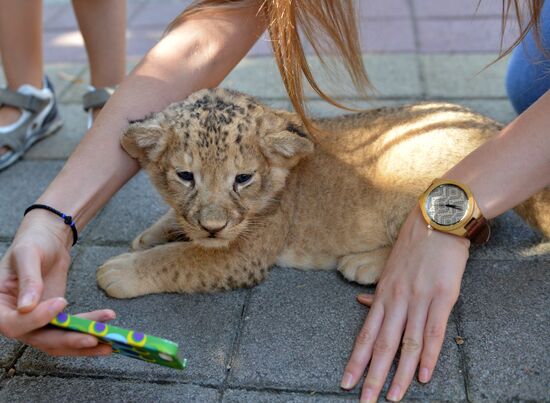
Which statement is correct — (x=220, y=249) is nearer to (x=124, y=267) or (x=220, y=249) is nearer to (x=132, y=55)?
(x=124, y=267)

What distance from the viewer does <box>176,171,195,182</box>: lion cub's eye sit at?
106 inches

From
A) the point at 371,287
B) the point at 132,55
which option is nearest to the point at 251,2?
the point at 371,287

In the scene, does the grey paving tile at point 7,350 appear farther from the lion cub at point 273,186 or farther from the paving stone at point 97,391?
the lion cub at point 273,186

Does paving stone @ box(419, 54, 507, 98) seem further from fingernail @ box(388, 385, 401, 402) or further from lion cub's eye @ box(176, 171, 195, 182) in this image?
fingernail @ box(388, 385, 401, 402)

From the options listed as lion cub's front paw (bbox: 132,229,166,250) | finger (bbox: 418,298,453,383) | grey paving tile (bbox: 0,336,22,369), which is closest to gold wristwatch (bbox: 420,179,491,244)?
finger (bbox: 418,298,453,383)

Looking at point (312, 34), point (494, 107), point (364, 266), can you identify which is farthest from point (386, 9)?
point (364, 266)

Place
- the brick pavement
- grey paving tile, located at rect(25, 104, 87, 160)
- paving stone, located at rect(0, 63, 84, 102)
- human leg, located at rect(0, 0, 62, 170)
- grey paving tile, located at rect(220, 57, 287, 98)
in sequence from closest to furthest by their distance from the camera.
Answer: the brick pavement, human leg, located at rect(0, 0, 62, 170), grey paving tile, located at rect(25, 104, 87, 160), grey paving tile, located at rect(220, 57, 287, 98), paving stone, located at rect(0, 63, 84, 102)

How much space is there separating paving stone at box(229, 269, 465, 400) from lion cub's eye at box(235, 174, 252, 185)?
540mm

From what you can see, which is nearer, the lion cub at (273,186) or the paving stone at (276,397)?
the paving stone at (276,397)

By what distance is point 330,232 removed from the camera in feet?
10.1

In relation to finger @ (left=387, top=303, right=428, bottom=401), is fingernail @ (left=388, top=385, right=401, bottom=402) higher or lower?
lower

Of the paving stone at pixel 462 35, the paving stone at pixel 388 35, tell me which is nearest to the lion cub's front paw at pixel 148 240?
the paving stone at pixel 388 35

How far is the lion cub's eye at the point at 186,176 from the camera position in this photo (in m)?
2.69

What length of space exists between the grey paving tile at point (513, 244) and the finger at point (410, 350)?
80cm
